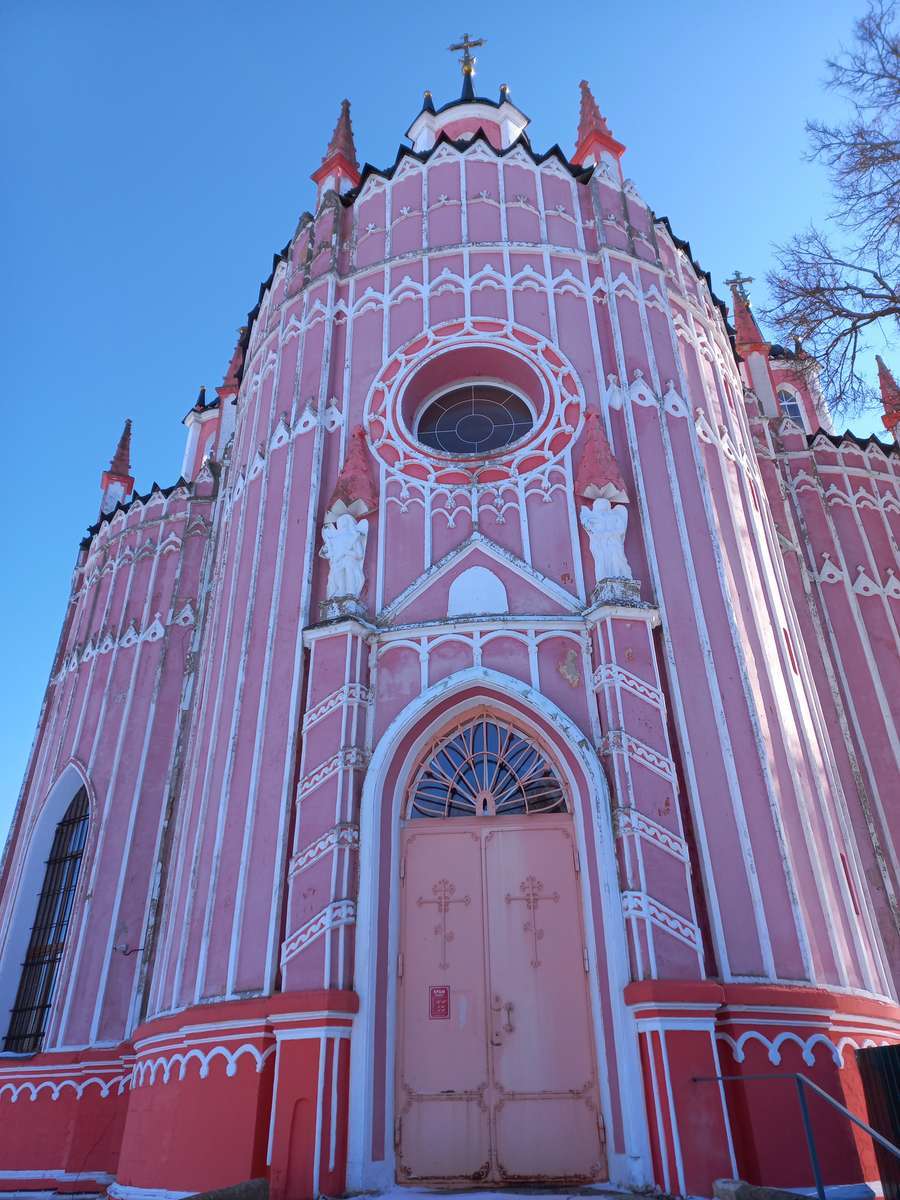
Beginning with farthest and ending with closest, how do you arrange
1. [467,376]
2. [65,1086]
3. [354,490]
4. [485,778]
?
[467,376] → [65,1086] → [354,490] → [485,778]

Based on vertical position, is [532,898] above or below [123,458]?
below

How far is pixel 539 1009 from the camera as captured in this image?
33.2 feet

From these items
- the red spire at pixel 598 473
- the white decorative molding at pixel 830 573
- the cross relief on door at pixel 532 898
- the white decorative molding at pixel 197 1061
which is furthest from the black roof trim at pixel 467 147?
the white decorative molding at pixel 197 1061

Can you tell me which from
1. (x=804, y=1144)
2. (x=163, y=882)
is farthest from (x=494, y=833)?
(x=163, y=882)

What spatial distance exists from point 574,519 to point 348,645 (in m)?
3.41

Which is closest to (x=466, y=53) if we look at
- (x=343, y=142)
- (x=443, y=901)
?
(x=343, y=142)

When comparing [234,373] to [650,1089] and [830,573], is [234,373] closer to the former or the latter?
[830,573]

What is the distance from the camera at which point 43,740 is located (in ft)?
61.6

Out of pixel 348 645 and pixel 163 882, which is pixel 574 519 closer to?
pixel 348 645

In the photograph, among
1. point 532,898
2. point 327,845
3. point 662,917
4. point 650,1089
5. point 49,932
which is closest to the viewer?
point 650,1089

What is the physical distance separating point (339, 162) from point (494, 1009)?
14963 mm

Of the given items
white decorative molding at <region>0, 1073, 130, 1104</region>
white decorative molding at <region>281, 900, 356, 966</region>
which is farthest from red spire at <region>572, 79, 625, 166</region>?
white decorative molding at <region>0, 1073, 130, 1104</region>

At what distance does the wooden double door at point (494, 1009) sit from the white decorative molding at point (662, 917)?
0.76 meters

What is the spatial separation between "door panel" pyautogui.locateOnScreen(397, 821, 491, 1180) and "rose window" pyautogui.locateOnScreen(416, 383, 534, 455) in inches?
234
